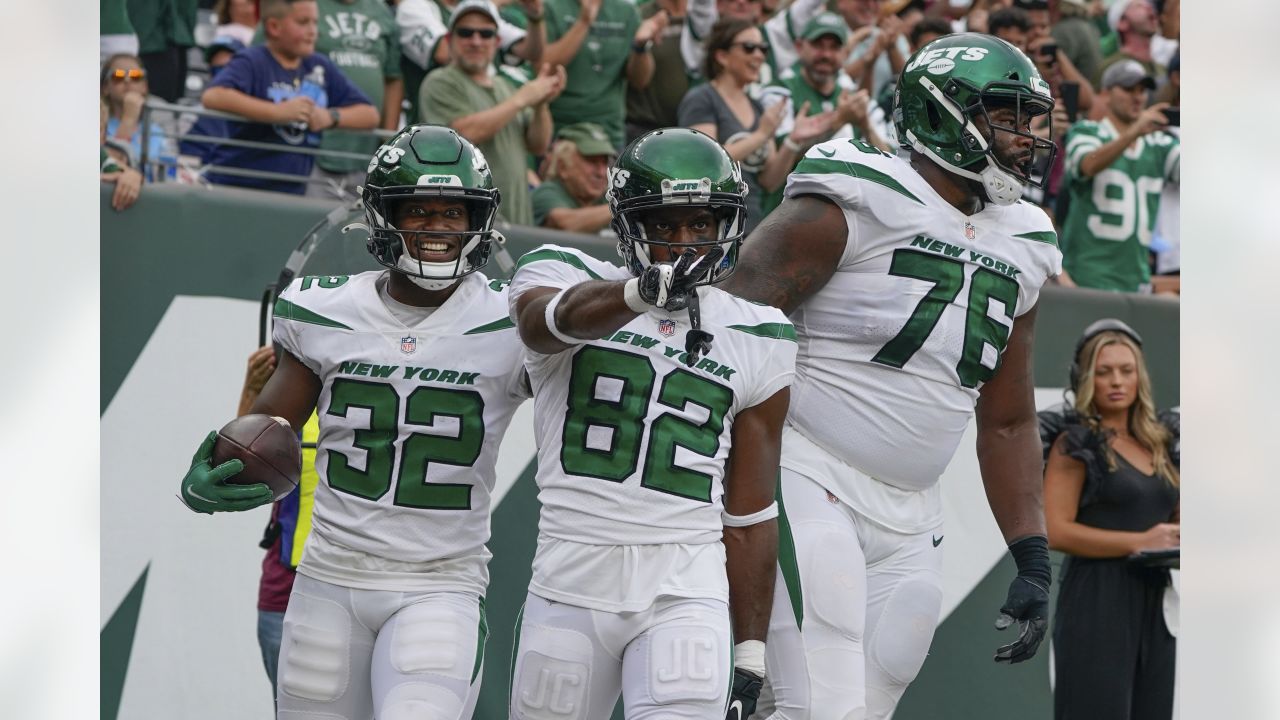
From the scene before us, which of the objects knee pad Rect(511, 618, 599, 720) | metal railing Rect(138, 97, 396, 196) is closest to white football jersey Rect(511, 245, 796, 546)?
knee pad Rect(511, 618, 599, 720)

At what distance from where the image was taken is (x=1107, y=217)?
27.0ft

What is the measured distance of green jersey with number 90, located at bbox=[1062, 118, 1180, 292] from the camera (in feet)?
26.9

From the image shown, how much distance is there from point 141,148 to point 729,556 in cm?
364

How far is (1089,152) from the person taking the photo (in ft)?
26.8

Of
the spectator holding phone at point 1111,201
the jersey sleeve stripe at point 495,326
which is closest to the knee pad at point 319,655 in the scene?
the jersey sleeve stripe at point 495,326

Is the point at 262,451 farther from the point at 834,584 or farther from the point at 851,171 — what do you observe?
the point at 851,171

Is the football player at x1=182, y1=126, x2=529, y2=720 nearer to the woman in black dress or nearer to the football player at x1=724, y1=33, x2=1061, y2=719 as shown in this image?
the football player at x1=724, y1=33, x2=1061, y2=719

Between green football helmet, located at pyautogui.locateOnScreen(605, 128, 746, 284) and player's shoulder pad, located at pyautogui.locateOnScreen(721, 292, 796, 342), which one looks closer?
green football helmet, located at pyautogui.locateOnScreen(605, 128, 746, 284)

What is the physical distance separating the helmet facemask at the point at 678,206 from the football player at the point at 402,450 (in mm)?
507

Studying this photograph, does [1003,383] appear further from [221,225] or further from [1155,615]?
[221,225]

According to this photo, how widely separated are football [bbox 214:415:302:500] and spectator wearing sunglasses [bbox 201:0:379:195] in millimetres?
2947

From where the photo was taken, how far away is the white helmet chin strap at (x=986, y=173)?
13.1 feet
